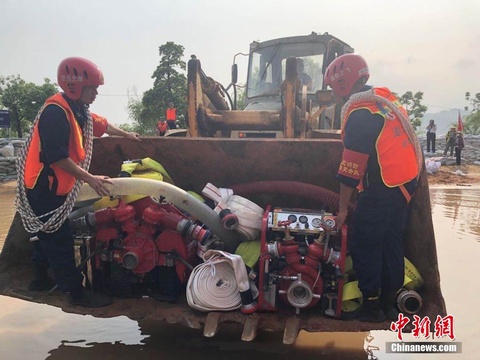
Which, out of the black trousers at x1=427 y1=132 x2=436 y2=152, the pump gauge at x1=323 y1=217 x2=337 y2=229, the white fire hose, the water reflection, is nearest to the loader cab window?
the water reflection

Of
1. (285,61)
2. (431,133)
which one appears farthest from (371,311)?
(431,133)

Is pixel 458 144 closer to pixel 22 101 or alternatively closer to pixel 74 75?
pixel 74 75

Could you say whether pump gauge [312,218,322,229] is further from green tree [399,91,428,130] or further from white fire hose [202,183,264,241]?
green tree [399,91,428,130]

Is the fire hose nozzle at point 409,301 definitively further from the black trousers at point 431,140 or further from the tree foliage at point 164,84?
the tree foliage at point 164,84

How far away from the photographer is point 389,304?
8.83 feet

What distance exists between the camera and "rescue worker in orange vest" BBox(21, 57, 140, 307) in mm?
2633

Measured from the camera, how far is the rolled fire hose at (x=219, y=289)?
106 inches

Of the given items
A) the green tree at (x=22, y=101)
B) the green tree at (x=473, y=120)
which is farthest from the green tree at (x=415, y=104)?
the green tree at (x=22, y=101)

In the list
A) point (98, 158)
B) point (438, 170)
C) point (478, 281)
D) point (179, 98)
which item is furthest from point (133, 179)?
point (179, 98)

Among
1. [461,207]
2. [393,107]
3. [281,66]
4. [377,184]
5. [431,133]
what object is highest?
[281,66]

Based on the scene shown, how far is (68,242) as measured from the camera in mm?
2834

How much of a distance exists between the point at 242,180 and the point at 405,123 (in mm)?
1331

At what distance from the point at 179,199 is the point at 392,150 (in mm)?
1385

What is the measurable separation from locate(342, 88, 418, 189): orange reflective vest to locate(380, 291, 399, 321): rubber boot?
0.69m
